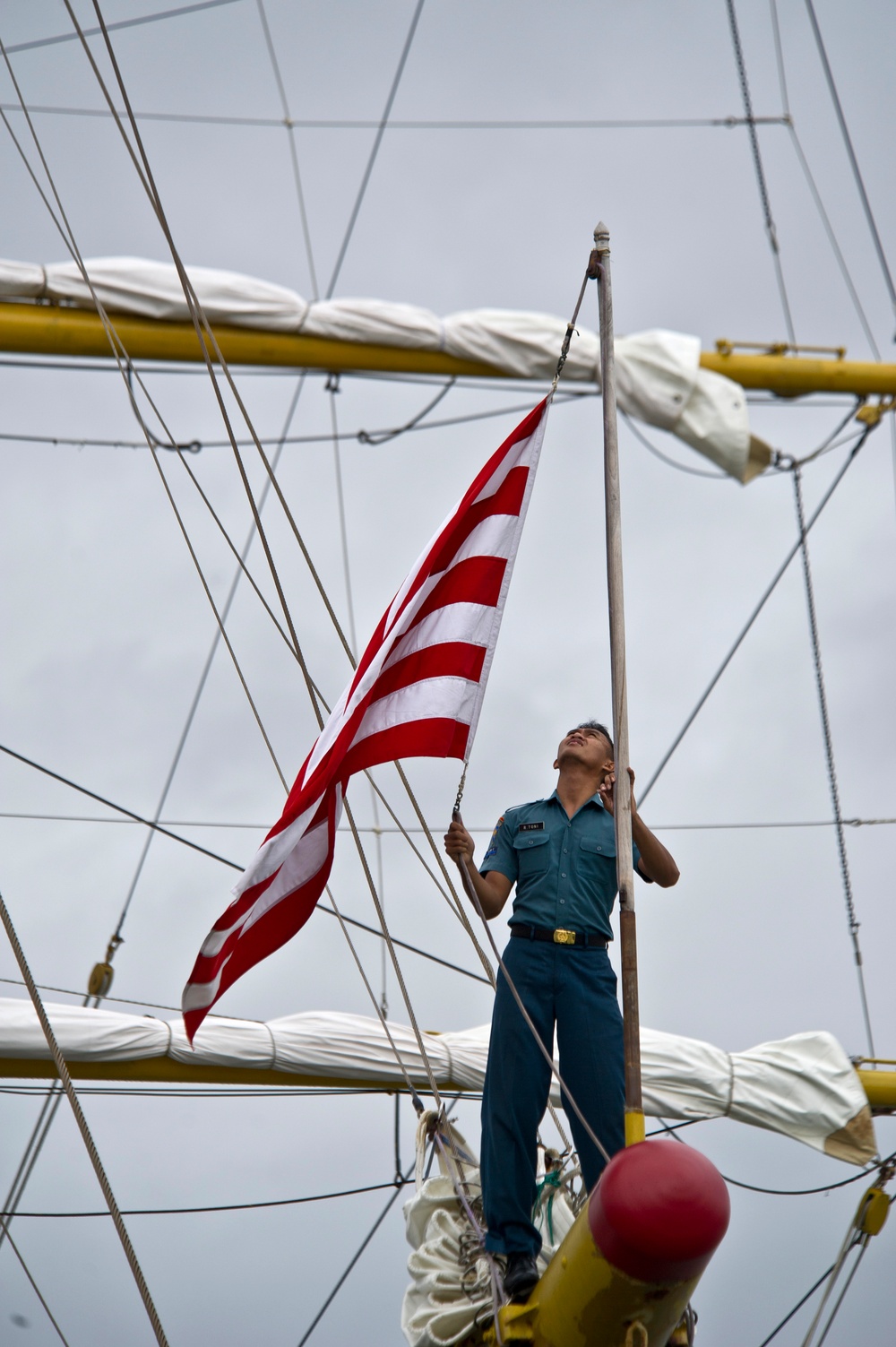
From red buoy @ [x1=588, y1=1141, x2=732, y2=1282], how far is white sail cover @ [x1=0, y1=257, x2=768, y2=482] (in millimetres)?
6084

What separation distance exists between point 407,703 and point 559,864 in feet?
1.73

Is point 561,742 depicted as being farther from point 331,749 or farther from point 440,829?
point 440,829

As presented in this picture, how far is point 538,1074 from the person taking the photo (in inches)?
130

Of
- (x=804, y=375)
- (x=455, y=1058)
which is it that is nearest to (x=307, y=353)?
(x=804, y=375)

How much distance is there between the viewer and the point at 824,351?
28.4ft

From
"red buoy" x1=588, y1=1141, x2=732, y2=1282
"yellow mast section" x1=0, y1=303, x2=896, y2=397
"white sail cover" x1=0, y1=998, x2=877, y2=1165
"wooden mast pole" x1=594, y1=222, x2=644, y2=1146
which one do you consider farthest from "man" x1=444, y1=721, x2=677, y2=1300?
"yellow mast section" x1=0, y1=303, x2=896, y2=397

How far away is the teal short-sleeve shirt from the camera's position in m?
3.35

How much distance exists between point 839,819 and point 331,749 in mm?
5315

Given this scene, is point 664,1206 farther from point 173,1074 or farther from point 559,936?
point 173,1074

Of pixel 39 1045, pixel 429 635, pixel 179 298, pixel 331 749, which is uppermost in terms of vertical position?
pixel 179 298

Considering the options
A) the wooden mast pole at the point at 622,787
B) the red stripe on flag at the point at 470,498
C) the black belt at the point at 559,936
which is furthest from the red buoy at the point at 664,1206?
the red stripe on flag at the point at 470,498

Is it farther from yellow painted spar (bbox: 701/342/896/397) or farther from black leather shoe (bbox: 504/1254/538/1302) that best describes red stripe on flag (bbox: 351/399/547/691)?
yellow painted spar (bbox: 701/342/896/397)

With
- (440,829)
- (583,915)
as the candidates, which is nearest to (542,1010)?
(583,915)

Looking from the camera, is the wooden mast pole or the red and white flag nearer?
the wooden mast pole
